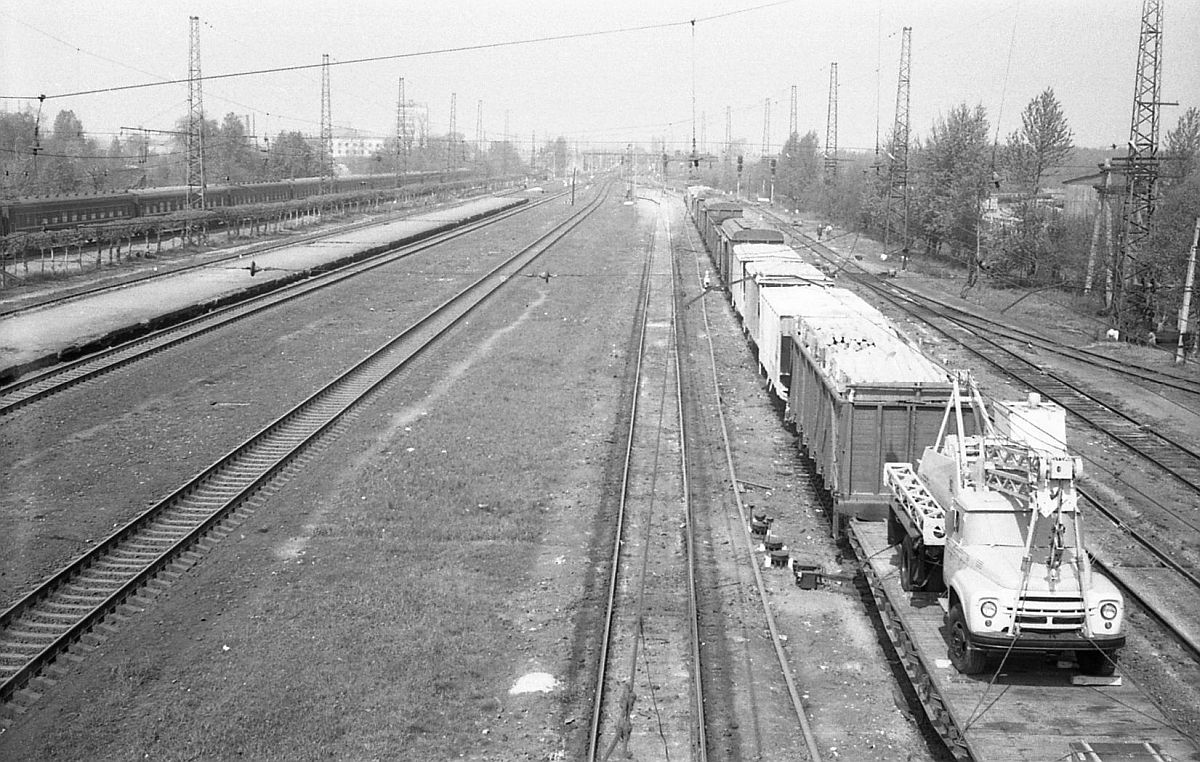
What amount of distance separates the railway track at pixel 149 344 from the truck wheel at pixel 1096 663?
61.2 ft

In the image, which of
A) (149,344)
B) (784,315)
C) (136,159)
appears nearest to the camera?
(784,315)

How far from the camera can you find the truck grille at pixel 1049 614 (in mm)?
9266

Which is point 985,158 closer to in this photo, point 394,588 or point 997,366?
point 997,366

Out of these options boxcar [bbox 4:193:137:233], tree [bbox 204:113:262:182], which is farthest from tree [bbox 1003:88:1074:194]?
tree [bbox 204:113:262:182]

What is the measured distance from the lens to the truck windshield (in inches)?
380

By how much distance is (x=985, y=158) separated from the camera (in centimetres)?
4953

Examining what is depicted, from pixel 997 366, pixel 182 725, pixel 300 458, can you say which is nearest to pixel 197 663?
pixel 182 725

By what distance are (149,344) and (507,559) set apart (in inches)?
661

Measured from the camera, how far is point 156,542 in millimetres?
13602

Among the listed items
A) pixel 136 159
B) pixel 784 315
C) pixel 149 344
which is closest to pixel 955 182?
pixel 784 315

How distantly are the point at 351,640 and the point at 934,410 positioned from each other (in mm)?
8089

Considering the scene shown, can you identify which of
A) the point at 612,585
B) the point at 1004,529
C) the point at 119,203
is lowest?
the point at 612,585

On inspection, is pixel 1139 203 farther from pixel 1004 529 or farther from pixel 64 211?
pixel 64 211

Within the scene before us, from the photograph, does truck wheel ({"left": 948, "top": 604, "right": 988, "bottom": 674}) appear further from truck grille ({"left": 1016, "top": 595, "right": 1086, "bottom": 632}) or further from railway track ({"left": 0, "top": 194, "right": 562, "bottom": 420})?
railway track ({"left": 0, "top": 194, "right": 562, "bottom": 420})
